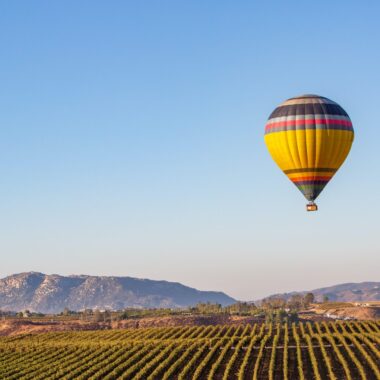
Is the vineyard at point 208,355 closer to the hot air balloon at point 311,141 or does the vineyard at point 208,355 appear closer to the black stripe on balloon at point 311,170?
the hot air balloon at point 311,141

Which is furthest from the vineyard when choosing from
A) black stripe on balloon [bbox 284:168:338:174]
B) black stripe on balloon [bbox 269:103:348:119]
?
→ black stripe on balloon [bbox 269:103:348:119]

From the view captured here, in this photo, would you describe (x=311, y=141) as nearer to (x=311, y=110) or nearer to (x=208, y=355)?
(x=311, y=110)

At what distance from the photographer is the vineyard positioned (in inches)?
2461

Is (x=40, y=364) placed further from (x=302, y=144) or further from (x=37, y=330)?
(x=37, y=330)

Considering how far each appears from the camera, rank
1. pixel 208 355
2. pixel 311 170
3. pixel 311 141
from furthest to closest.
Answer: pixel 208 355
pixel 311 170
pixel 311 141

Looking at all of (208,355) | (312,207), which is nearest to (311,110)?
(312,207)

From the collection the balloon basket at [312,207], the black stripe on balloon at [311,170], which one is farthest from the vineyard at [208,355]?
the black stripe on balloon at [311,170]

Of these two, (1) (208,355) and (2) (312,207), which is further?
(1) (208,355)

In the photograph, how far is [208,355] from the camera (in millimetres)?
69062

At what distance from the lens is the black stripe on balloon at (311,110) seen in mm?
61781

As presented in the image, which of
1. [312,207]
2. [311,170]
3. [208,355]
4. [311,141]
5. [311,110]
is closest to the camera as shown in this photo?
[312,207]

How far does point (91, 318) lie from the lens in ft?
479

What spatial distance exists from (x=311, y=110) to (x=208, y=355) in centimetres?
2214

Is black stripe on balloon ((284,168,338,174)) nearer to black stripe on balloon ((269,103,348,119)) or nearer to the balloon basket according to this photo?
the balloon basket
